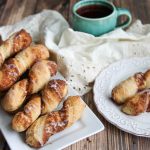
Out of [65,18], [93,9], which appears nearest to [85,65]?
[93,9]

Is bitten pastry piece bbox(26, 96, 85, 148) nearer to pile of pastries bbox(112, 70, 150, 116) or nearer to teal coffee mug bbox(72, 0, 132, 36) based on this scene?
pile of pastries bbox(112, 70, 150, 116)

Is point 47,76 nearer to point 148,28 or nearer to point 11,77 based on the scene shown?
point 11,77

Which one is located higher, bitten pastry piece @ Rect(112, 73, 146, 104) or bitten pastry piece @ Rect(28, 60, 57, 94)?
bitten pastry piece @ Rect(28, 60, 57, 94)

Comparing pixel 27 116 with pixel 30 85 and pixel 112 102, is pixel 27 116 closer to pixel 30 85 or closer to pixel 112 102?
pixel 30 85

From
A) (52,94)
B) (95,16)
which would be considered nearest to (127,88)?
(52,94)

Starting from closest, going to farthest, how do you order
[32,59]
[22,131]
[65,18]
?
[22,131] < [32,59] < [65,18]

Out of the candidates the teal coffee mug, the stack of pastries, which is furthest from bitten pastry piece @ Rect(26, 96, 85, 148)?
the teal coffee mug
